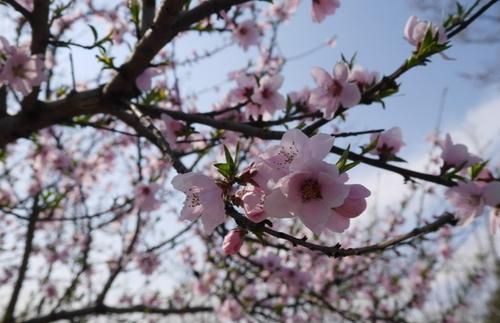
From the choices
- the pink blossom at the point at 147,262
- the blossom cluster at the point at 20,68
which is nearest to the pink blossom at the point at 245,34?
the blossom cluster at the point at 20,68

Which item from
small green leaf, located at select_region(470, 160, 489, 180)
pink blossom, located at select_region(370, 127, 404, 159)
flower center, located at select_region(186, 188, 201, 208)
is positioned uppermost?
pink blossom, located at select_region(370, 127, 404, 159)

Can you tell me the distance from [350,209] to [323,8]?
157cm

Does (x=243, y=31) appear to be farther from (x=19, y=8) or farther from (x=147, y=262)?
(x=147, y=262)

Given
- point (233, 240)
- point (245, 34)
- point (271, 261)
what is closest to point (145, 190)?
point (271, 261)

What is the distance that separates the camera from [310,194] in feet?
3.48

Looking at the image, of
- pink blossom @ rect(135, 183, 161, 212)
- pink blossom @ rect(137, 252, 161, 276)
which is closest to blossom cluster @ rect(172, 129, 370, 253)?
pink blossom @ rect(135, 183, 161, 212)

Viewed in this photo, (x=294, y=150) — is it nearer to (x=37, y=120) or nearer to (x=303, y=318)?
(x=37, y=120)

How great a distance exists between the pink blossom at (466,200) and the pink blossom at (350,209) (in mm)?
1048

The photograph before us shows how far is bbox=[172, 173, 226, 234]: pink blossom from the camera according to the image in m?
Result: 1.13

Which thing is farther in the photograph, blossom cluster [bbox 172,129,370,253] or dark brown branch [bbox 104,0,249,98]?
dark brown branch [bbox 104,0,249,98]

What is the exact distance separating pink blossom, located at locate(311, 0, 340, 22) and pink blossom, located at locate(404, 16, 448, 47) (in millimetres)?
433

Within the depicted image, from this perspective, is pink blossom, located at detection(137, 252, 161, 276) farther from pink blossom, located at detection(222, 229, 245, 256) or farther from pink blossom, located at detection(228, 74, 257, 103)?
pink blossom, located at detection(222, 229, 245, 256)

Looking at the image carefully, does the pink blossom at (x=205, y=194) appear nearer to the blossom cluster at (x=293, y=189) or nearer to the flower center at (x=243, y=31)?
the blossom cluster at (x=293, y=189)

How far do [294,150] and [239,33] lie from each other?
A: 9.42 feet
